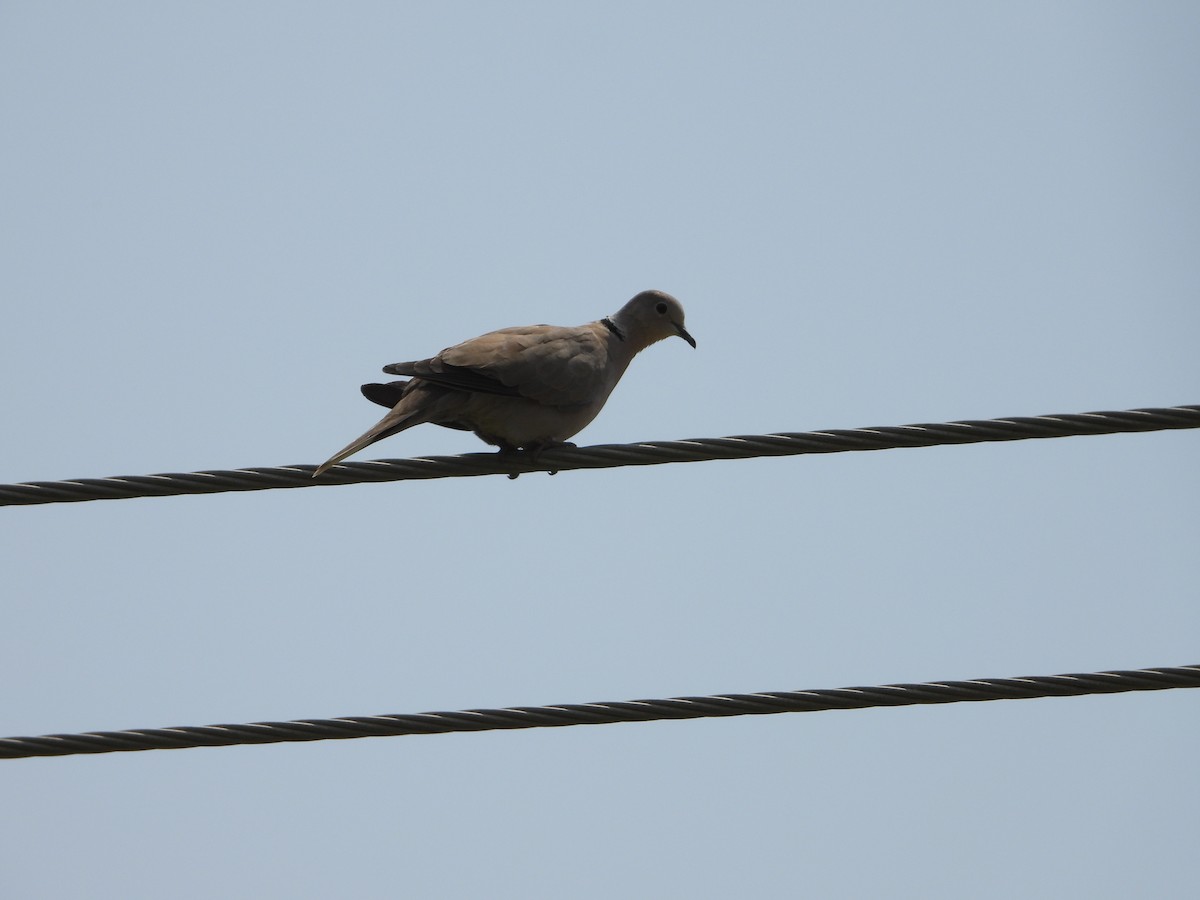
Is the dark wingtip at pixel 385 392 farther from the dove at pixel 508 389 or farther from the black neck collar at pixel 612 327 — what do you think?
the black neck collar at pixel 612 327

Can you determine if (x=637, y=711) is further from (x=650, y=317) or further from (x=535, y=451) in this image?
(x=650, y=317)

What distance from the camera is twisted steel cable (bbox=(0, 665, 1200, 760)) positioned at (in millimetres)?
3934

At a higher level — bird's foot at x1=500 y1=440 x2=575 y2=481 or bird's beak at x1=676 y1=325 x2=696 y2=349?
bird's beak at x1=676 y1=325 x2=696 y2=349

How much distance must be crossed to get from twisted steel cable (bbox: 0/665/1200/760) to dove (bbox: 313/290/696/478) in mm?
1882

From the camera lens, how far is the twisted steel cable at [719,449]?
14.1 feet

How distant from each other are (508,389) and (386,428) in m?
0.70

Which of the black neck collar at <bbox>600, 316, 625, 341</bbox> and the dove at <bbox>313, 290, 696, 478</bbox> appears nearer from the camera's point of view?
the dove at <bbox>313, 290, 696, 478</bbox>

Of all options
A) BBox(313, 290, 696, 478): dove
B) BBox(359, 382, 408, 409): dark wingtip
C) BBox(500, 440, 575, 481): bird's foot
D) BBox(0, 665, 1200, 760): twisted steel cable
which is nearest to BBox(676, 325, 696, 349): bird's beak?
BBox(313, 290, 696, 478): dove

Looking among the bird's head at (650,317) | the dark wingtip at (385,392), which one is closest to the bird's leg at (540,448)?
the dark wingtip at (385,392)

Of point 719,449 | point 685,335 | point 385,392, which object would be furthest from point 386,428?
point 685,335

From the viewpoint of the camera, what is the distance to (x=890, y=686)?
3949 millimetres

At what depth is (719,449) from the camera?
4473mm

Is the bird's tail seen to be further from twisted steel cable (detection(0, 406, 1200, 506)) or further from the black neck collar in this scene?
the black neck collar

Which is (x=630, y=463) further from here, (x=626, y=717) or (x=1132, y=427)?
(x=1132, y=427)
